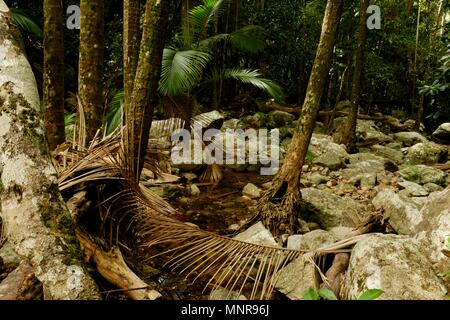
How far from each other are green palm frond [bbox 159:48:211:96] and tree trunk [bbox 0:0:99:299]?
3435 millimetres

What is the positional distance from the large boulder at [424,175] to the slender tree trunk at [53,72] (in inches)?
191

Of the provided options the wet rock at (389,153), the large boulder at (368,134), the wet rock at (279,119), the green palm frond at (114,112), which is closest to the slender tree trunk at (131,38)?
the green palm frond at (114,112)

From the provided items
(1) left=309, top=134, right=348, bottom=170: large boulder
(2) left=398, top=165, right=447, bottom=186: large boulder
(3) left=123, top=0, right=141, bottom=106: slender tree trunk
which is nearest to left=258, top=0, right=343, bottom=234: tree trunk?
(3) left=123, top=0, right=141, bottom=106: slender tree trunk

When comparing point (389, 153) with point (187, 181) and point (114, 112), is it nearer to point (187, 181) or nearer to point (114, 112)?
point (187, 181)

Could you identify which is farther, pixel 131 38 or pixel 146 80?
pixel 131 38

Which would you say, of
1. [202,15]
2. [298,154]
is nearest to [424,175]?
[298,154]

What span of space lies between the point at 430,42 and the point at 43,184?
39.2ft

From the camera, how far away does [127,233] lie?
238cm

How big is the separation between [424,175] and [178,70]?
3.89 meters

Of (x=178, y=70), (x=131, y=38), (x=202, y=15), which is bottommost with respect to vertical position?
(x=178, y=70)

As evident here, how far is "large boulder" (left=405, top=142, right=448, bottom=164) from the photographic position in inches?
301

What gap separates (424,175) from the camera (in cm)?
606
